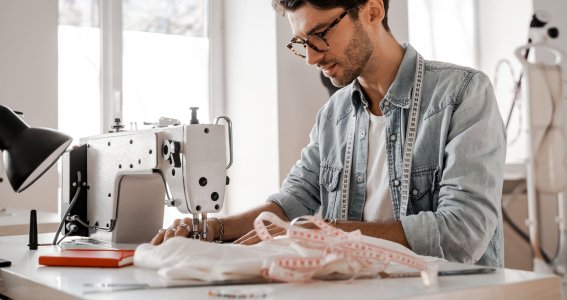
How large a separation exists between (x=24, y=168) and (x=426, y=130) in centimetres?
97

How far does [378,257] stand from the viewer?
1011 millimetres

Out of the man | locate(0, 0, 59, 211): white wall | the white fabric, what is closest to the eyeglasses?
the man

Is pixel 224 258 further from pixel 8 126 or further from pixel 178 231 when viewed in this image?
pixel 8 126

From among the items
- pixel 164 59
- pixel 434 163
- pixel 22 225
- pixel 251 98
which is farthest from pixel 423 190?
pixel 164 59

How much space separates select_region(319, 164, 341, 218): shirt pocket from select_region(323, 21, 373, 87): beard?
11.3 inches

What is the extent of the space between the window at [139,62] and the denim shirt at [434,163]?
1.83 metres

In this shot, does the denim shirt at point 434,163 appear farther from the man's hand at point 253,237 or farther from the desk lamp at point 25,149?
the desk lamp at point 25,149

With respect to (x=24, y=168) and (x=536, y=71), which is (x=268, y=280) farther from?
(x=536, y=71)

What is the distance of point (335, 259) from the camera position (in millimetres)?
999

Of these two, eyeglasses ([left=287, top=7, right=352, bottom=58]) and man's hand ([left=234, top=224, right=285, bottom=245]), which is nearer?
man's hand ([left=234, top=224, right=285, bottom=245])

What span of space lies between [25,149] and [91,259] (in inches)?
11.2

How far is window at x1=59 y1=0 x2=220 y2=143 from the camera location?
3539 mm

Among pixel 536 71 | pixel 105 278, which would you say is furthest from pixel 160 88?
pixel 105 278

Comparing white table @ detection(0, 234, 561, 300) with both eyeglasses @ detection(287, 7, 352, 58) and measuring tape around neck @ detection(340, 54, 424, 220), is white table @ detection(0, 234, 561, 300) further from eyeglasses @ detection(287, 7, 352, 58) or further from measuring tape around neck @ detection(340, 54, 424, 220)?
eyeglasses @ detection(287, 7, 352, 58)
